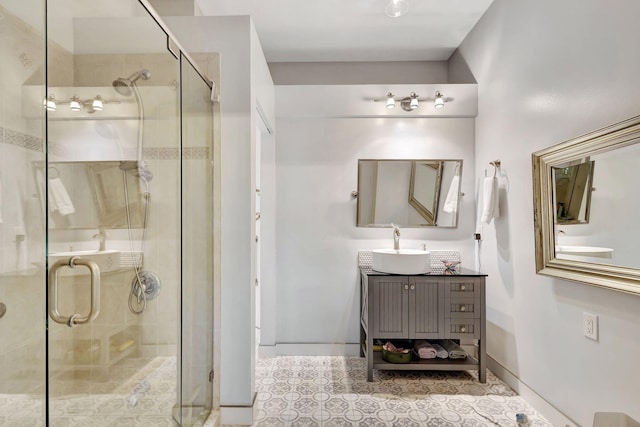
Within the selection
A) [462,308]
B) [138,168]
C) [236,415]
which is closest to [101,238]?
[138,168]

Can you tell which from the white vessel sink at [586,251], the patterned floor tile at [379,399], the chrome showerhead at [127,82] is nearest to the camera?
the chrome showerhead at [127,82]

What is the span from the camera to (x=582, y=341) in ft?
5.65

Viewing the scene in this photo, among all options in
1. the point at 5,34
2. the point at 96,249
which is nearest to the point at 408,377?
the point at 96,249

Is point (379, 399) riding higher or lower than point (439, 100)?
lower

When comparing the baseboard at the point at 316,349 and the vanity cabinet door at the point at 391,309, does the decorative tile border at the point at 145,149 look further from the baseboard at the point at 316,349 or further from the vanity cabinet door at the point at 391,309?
the baseboard at the point at 316,349

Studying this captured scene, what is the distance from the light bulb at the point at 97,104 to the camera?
1.23 m

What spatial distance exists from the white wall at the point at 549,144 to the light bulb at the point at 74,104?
7.06 feet

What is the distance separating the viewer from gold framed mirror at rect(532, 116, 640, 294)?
1424 millimetres

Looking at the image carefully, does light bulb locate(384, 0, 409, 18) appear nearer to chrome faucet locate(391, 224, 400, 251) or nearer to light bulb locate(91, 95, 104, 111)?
chrome faucet locate(391, 224, 400, 251)

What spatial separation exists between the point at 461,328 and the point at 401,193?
1.19m

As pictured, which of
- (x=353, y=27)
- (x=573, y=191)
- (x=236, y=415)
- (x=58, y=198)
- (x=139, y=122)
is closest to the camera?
(x=58, y=198)

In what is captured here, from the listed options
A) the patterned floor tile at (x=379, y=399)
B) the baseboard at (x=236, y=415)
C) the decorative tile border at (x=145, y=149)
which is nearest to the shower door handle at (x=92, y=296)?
the decorative tile border at (x=145, y=149)

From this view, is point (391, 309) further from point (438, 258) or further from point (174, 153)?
point (174, 153)

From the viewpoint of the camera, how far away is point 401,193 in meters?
3.03
